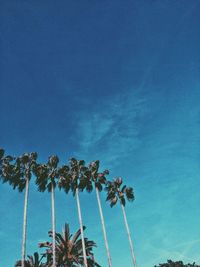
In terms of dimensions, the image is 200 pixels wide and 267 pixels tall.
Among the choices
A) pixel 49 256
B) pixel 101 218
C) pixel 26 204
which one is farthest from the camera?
pixel 49 256

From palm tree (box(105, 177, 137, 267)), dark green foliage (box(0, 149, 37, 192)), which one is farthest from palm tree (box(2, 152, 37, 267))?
palm tree (box(105, 177, 137, 267))

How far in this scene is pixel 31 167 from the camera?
40594 millimetres

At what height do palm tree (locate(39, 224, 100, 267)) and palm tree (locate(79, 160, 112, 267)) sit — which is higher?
palm tree (locate(79, 160, 112, 267))

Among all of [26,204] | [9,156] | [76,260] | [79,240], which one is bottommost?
[76,260]

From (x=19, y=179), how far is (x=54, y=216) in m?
7.81

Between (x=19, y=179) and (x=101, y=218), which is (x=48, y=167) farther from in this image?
(x=101, y=218)

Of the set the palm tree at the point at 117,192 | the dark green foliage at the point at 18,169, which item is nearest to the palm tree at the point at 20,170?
the dark green foliage at the point at 18,169

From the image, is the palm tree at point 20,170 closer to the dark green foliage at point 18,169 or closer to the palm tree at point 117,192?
the dark green foliage at point 18,169

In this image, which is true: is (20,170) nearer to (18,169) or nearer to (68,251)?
(18,169)

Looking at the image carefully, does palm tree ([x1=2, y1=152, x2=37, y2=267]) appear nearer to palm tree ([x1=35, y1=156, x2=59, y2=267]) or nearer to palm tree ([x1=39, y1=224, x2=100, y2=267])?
palm tree ([x1=35, y1=156, x2=59, y2=267])

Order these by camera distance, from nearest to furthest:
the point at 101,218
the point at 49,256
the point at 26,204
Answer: the point at 26,204
the point at 101,218
the point at 49,256

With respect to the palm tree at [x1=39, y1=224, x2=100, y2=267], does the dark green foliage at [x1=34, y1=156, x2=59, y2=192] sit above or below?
above

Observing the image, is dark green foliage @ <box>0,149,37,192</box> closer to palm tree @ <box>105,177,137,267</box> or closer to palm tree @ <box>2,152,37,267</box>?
palm tree @ <box>2,152,37,267</box>

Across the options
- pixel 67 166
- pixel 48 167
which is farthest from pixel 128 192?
pixel 48 167
